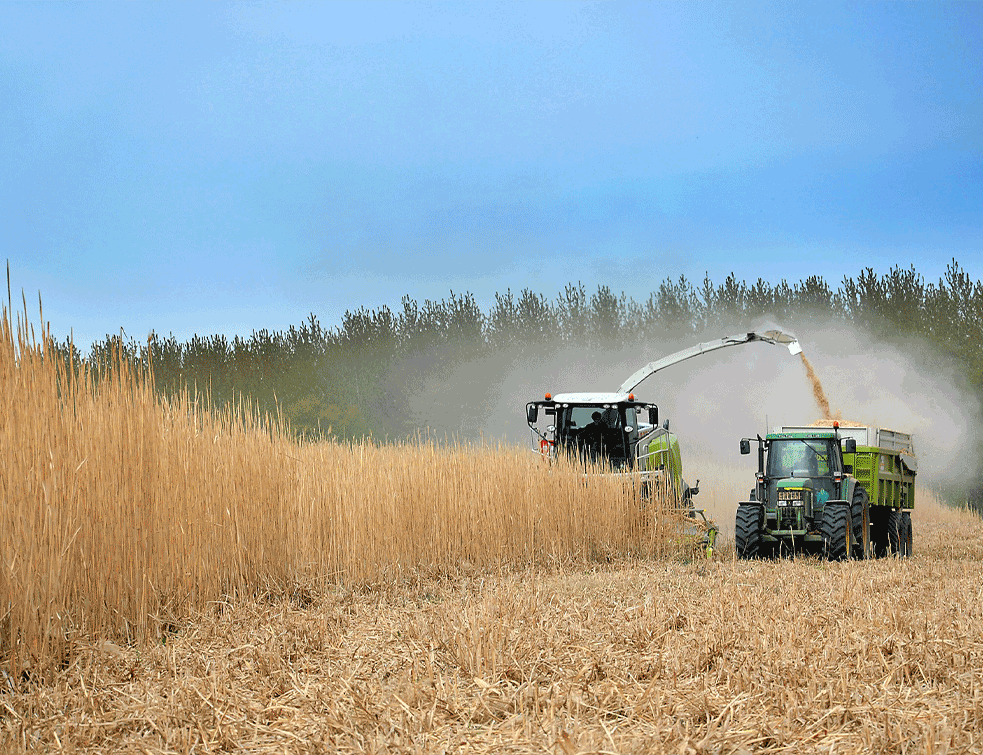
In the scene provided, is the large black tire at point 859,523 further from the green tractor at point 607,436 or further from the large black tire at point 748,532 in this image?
the green tractor at point 607,436

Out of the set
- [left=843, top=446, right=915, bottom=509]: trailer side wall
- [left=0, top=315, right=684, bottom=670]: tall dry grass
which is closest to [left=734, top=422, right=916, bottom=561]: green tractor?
[left=843, top=446, right=915, bottom=509]: trailer side wall

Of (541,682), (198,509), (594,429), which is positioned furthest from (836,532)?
(198,509)

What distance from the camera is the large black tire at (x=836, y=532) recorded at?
10.9 meters

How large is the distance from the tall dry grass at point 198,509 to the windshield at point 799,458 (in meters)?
2.35

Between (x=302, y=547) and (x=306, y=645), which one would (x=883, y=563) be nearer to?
(x=302, y=547)

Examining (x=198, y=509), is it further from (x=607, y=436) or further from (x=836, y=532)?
(x=836, y=532)

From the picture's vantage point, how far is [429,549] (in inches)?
367

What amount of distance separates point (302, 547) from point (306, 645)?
2.65 meters

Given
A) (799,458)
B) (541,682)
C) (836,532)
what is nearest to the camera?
(541,682)

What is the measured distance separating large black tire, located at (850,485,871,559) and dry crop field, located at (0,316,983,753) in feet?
7.42

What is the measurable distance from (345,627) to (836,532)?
7.05 meters

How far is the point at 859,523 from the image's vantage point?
1167cm

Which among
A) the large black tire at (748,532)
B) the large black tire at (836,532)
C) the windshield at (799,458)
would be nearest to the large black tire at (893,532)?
the windshield at (799,458)

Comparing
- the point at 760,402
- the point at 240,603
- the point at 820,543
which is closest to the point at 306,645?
the point at 240,603
